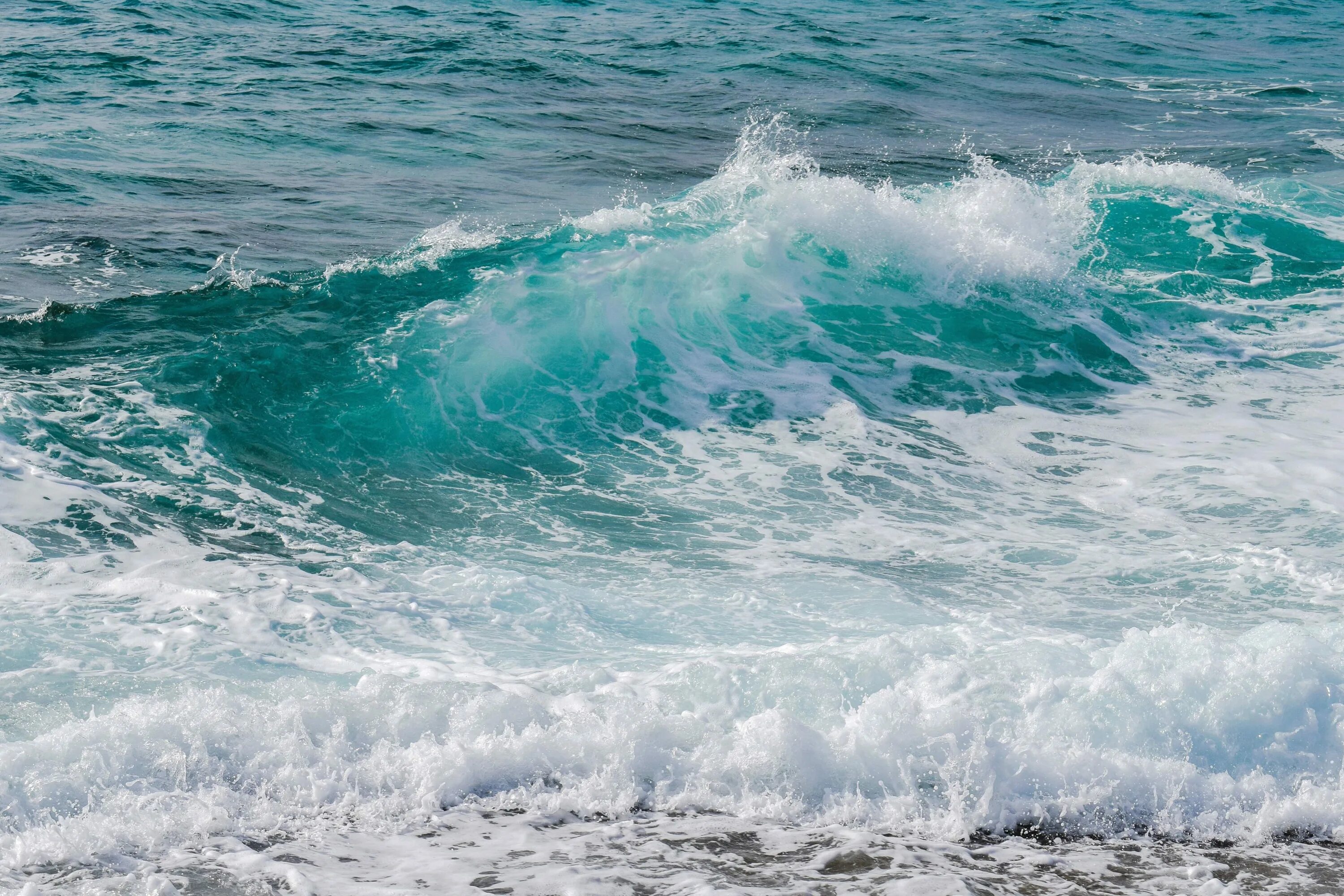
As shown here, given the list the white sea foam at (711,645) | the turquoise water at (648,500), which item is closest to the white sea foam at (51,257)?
the turquoise water at (648,500)

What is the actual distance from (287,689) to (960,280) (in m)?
7.83

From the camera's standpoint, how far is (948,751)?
4402 millimetres

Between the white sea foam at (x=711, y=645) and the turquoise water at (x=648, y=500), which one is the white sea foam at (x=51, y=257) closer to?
the turquoise water at (x=648, y=500)

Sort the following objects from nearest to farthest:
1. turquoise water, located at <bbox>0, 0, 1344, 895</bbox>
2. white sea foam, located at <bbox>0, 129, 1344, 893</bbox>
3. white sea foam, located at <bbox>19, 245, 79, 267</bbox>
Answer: white sea foam, located at <bbox>0, 129, 1344, 893</bbox>, turquoise water, located at <bbox>0, 0, 1344, 895</bbox>, white sea foam, located at <bbox>19, 245, 79, 267</bbox>

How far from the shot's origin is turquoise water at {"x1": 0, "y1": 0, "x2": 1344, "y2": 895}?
409cm

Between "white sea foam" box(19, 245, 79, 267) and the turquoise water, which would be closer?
the turquoise water

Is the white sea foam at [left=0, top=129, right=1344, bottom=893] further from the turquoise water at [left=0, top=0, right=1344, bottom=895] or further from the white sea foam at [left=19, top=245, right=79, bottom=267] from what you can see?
the white sea foam at [left=19, top=245, right=79, bottom=267]

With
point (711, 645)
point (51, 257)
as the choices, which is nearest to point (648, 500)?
point (711, 645)

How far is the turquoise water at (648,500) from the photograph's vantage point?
4.09 m

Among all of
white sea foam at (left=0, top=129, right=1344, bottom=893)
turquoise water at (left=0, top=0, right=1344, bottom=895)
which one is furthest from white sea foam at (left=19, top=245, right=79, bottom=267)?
white sea foam at (left=0, top=129, right=1344, bottom=893)

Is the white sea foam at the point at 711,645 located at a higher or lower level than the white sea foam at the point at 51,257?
lower

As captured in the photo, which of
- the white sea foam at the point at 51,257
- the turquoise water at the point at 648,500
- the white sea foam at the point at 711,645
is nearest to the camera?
the white sea foam at the point at 711,645

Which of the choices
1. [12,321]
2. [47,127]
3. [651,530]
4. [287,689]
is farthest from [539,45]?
[287,689]

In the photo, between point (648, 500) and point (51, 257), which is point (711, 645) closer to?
point (648, 500)
